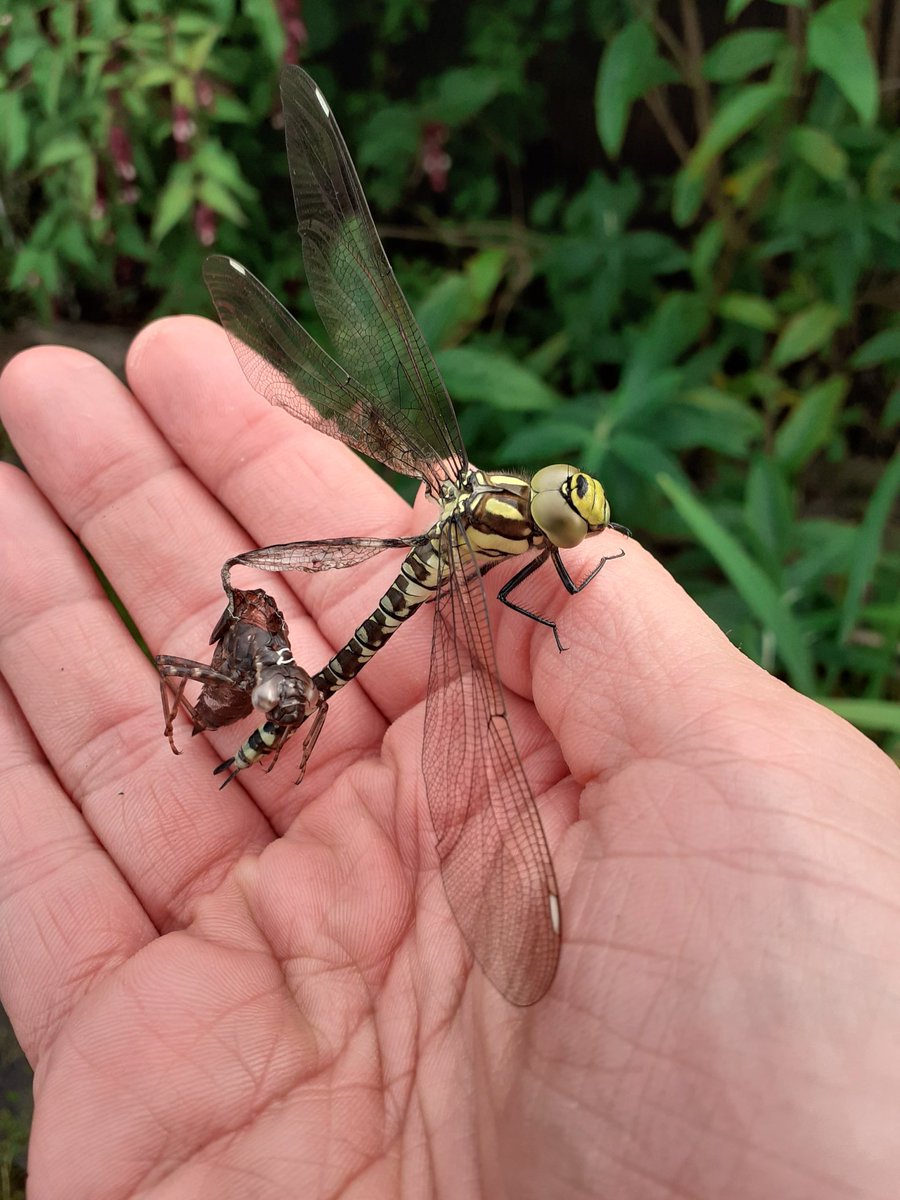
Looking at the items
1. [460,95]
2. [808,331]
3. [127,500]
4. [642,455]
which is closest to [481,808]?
[642,455]

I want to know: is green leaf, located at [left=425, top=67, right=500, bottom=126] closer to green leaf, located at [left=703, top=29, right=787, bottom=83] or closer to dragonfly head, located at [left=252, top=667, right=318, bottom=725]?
green leaf, located at [left=703, top=29, right=787, bottom=83]

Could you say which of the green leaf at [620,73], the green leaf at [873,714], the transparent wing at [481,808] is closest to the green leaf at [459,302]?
the green leaf at [620,73]

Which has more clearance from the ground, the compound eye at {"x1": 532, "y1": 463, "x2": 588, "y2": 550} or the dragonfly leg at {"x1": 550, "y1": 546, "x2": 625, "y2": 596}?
the compound eye at {"x1": 532, "y1": 463, "x2": 588, "y2": 550}

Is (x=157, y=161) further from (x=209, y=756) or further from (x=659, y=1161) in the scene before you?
(x=659, y=1161)

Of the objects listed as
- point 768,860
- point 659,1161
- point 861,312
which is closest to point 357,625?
point 768,860

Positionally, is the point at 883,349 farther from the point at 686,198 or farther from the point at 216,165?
the point at 216,165

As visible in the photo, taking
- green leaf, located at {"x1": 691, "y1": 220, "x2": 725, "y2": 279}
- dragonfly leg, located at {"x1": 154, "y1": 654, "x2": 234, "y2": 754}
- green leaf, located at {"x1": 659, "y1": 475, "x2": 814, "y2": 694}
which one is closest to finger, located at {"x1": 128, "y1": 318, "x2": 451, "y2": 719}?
dragonfly leg, located at {"x1": 154, "y1": 654, "x2": 234, "y2": 754}
